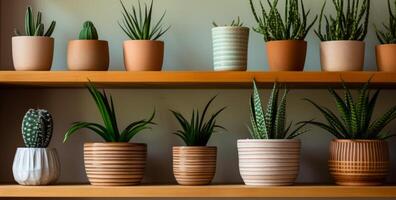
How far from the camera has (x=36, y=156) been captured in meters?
1.49

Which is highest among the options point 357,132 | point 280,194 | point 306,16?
point 306,16

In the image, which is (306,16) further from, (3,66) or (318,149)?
(3,66)

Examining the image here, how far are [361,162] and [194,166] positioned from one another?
35 cm

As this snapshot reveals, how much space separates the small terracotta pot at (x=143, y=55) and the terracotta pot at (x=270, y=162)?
0.87ft

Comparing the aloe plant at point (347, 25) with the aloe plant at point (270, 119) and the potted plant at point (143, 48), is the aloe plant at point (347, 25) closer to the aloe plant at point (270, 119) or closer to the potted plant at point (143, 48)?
the aloe plant at point (270, 119)

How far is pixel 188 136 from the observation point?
1527 mm

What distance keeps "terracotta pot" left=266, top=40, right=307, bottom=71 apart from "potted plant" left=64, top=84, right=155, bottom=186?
13.5 inches

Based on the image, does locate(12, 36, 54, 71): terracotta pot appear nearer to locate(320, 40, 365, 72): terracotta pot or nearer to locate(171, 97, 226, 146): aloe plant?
locate(171, 97, 226, 146): aloe plant

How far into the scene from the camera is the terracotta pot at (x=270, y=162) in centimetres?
144

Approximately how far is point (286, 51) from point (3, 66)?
0.68 meters

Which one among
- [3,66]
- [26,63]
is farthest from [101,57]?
[3,66]

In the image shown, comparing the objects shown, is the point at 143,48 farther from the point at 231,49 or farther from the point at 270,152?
the point at 270,152

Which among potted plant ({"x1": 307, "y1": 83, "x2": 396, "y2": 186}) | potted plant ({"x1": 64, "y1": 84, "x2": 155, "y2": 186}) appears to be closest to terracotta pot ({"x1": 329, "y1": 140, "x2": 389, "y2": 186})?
potted plant ({"x1": 307, "y1": 83, "x2": 396, "y2": 186})

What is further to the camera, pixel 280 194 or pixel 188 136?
pixel 188 136
